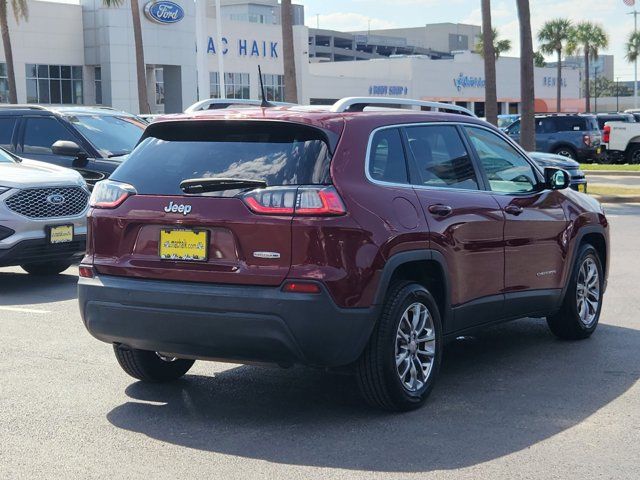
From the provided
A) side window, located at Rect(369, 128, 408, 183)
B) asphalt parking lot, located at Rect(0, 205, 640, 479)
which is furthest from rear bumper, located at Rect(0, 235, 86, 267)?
side window, located at Rect(369, 128, 408, 183)

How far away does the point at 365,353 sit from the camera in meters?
5.89

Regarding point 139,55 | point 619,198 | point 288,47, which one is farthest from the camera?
point 139,55

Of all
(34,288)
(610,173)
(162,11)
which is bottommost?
(610,173)

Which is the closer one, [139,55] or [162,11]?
[139,55]

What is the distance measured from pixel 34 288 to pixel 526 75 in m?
17.1

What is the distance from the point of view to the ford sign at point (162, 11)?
2210 inches

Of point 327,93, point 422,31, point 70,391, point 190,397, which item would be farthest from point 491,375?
point 422,31

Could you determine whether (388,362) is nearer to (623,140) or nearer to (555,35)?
(623,140)

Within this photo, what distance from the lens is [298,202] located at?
564 centimetres

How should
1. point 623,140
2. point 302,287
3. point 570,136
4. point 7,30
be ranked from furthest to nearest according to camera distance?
point 7,30 → point 623,140 → point 570,136 → point 302,287

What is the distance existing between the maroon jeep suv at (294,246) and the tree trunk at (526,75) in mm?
19552

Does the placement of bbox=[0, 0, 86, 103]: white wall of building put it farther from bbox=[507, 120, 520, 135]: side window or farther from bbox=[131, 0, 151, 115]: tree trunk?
bbox=[507, 120, 520, 135]: side window

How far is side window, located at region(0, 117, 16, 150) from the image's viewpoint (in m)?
14.0

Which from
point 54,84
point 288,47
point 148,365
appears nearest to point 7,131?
point 148,365
